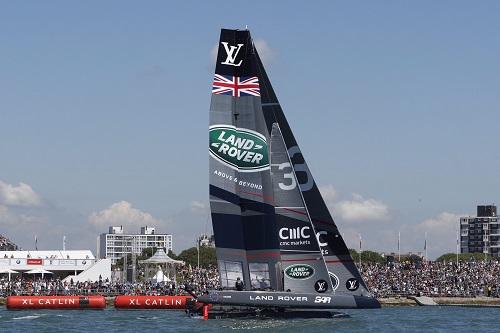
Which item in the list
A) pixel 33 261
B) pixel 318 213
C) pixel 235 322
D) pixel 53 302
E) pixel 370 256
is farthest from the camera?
pixel 370 256

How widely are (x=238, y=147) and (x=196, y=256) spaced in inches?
5354

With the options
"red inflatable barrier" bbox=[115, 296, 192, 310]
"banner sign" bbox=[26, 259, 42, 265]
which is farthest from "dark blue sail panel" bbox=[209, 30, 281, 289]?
"banner sign" bbox=[26, 259, 42, 265]

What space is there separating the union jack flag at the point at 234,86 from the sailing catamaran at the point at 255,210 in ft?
0.14

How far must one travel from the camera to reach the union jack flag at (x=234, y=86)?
1873 inches

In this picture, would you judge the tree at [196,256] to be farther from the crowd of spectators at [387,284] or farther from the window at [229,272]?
the window at [229,272]

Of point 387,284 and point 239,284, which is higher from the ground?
point 239,284

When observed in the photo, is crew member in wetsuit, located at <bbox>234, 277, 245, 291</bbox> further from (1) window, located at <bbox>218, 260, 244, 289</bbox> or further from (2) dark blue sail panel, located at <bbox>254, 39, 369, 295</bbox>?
(2) dark blue sail panel, located at <bbox>254, 39, 369, 295</bbox>

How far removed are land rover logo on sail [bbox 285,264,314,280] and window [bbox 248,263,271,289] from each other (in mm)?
898

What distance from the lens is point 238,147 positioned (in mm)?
47812

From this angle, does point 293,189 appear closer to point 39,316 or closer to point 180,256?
point 39,316

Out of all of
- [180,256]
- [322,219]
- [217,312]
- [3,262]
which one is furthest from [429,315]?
[180,256]

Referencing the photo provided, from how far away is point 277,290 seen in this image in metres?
48.4

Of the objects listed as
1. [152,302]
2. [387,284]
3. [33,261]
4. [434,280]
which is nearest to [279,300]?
[152,302]

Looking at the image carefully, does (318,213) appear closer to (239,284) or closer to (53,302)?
(239,284)
